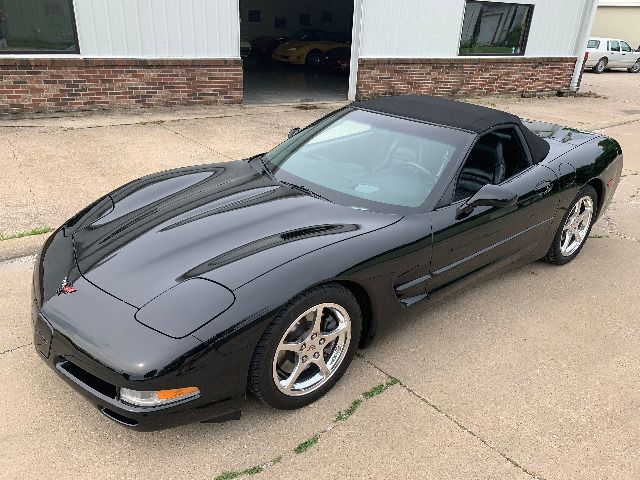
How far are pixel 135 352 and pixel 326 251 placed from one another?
102 centimetres

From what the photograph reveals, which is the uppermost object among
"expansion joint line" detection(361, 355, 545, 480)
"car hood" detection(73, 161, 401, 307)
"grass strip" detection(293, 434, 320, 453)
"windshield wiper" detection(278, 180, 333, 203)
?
"windshield wiper" detection(278, 180, 333, 203)

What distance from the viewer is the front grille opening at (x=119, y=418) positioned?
217 cm

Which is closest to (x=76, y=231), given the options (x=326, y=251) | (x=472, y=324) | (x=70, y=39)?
(x=326, y=251)

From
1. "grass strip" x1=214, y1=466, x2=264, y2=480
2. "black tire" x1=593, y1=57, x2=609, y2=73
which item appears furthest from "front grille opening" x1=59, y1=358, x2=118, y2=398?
"black tire" x1=593, y1=57, x2=609, y2=73

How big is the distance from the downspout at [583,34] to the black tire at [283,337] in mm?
13517

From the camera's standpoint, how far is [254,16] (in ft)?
67.7

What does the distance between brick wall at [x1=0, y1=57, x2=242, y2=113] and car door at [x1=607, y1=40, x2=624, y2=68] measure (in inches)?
801

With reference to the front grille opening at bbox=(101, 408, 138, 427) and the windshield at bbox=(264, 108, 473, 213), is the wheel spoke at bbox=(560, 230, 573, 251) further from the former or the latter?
the front grille opening at bbox=(101, 408, 138, 427)

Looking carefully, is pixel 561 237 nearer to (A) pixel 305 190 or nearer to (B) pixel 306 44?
(A) pixel 305 190

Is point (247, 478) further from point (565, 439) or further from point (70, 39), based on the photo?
point (70, 39)

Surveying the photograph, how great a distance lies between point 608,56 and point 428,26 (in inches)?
635

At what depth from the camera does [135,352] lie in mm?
2133

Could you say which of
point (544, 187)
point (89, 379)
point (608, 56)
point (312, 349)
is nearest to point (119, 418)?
point (89, 379)

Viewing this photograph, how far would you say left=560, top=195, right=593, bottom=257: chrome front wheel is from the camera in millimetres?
4320
